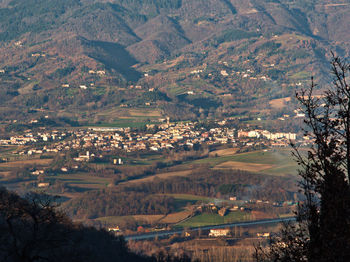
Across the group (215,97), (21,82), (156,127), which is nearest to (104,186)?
(156,127)

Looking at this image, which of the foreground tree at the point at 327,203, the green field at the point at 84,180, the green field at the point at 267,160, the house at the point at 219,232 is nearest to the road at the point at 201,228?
the house at the point at 219,232

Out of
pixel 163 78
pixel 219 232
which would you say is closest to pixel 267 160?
pixel 219 232

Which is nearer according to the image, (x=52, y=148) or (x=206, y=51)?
(x=52, y=148)

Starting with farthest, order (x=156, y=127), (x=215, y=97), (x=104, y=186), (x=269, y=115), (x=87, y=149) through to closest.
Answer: (x=215, y=97), (x=269, y=115), (x=156, y=127), (x=87, y=149), (x=104, y=186)

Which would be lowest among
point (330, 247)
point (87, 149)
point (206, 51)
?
point (330, 247)

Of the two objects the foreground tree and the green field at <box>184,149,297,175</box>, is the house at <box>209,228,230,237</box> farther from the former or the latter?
the foreground tree

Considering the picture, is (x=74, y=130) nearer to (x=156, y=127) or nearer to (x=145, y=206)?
(x=156, y=127)
